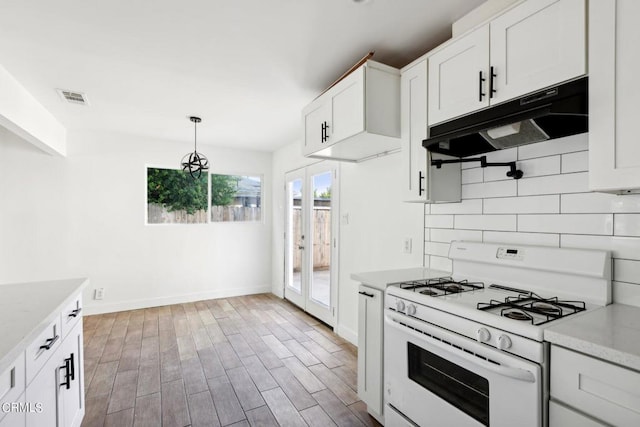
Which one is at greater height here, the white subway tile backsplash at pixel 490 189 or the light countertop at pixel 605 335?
the white subway tile backsplash at pixel 490 189

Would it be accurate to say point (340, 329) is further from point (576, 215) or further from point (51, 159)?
point (51, 159)

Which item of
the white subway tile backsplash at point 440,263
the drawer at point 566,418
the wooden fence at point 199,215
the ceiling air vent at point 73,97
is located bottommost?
the drawer at point 566,418

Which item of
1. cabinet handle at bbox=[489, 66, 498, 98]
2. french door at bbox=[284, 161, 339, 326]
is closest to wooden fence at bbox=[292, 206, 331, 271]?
french door at bbox=[284, 161, 339, 326]

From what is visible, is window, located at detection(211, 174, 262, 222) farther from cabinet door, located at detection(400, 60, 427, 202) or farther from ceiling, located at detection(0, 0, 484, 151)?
cabinet door, located at detection(400, 60, 427, 202)

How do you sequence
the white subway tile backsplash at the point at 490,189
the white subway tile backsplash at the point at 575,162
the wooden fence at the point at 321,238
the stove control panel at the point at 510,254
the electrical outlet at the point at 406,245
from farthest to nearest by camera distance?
1. the wooden fence at the point at 321,238
2. the electrical outlet at the point at 406,245
3. the white subway tile backsplash at the point at 490,189
4. the stove control panel at the point at 510,254
5. the white subway tile backsplash at the point at 575,162

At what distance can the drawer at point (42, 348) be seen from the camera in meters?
1.25

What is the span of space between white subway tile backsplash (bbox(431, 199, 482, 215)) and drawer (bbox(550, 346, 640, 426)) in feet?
3.67

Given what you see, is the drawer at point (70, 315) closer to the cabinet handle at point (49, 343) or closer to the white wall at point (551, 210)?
the cabinet handle at point (49, 343)

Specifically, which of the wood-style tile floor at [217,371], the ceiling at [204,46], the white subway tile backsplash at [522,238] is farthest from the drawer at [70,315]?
the white subway tile backsplash at [522,238]

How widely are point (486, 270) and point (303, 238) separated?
9.50 ft

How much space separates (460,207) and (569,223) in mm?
661

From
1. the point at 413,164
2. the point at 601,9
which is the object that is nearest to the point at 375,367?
the point at 413,164

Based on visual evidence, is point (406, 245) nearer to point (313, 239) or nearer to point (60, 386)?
point (313, 239)

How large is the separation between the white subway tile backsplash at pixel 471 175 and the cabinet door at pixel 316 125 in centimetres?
104
